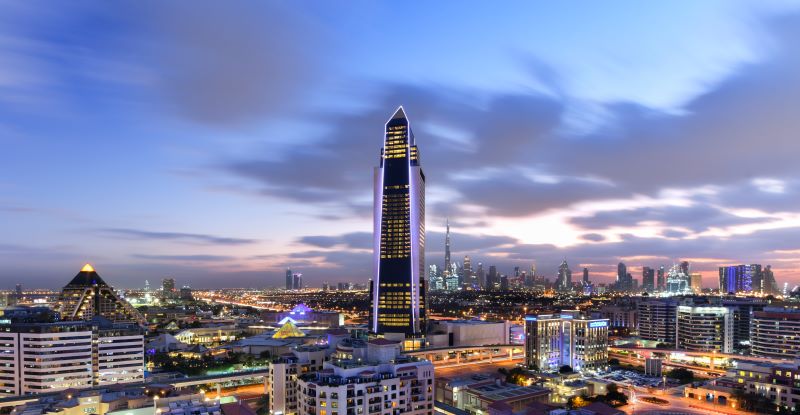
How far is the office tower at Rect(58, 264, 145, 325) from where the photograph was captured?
71375mm

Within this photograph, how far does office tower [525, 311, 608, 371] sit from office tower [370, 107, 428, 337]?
18665 millimetres

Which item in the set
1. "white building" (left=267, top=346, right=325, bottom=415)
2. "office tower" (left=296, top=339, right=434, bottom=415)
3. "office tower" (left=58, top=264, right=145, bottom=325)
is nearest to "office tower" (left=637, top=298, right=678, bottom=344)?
"office tower" (left=296, top=339, right=434, bottom=415)

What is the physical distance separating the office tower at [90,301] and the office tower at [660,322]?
6999cm

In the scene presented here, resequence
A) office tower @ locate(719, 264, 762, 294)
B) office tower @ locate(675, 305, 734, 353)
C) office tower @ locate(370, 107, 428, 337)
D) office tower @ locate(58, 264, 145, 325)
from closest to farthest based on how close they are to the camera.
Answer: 1. office tower @ locate(675, 305, 734, 353)
2. office tower @ locate(370, 107, 428, 337)
3. office tower @ locate(58, 264, 145, 325)
4. office tower @ locate(719, 264, 762, 294)

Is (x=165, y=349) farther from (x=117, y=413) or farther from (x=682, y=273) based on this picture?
(x=682, y=273)

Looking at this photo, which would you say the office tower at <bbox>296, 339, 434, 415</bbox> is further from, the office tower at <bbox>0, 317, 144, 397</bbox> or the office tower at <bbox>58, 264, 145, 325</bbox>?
the office tower at <bbox>58, 264, 145, 325</bbox>

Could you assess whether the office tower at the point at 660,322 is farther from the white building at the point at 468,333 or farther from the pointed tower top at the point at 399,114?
the pointed tower top at the point at 399,114

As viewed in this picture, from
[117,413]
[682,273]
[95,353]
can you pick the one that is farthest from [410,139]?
[682,273]

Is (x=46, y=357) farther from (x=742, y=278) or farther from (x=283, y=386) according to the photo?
(x=742, y=278)

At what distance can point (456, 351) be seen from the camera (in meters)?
63.0

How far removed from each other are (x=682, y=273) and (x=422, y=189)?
14048 centimetres

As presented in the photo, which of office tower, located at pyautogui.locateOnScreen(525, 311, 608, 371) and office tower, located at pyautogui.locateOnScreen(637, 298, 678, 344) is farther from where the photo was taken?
office tower, located at pyautogui.locateOnScreen(637, 298, 678, 344)

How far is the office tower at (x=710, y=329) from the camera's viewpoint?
62344 mm

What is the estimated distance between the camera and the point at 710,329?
62.4 metres
